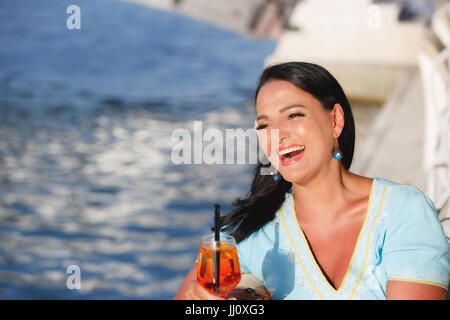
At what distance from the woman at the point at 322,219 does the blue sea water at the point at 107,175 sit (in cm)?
491

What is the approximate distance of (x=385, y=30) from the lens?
13.2m

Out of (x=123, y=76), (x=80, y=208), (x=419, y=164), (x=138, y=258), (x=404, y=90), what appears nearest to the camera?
(x=419, y=164)

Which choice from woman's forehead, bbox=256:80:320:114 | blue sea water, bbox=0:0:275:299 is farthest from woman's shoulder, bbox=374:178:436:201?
blue sea water, bbox=0:0:275:299

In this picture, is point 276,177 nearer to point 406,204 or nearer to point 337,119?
point 337,119

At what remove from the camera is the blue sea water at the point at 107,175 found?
782 centimetres

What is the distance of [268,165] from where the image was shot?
8.68 feet

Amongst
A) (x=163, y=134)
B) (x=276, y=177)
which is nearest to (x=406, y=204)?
(x=276, y=177)

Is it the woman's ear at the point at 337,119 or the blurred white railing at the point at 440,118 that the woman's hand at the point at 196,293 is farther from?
the blurred white railing at the point at 440,118

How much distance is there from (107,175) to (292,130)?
8.91 m

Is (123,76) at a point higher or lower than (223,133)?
higher

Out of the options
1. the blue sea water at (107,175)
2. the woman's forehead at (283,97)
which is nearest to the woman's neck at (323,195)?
the woman's forehead at (283,97)
